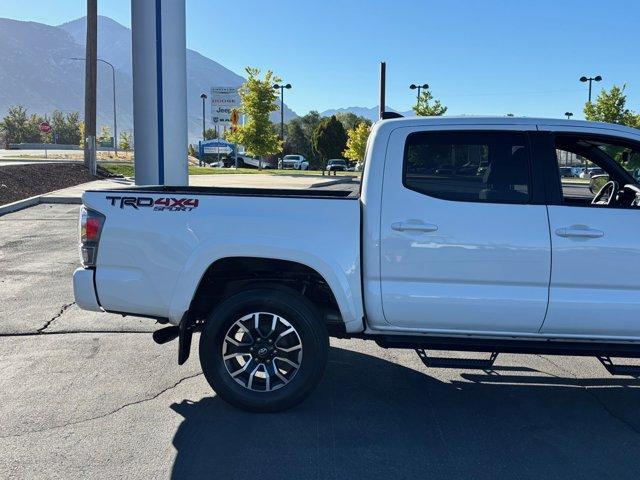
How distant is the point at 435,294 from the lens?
3807mm

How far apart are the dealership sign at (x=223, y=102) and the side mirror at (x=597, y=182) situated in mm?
43865

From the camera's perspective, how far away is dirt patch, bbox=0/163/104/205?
16.2 meters

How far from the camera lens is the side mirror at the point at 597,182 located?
512cm

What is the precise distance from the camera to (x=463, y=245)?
3758 mm

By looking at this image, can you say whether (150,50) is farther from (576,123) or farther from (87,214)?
(576,123)

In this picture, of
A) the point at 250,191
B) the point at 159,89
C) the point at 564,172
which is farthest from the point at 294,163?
the point at 564,172

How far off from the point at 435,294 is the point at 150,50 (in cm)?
579

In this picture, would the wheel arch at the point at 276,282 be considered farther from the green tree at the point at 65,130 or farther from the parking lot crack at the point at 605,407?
the green tree at the point at 65,130

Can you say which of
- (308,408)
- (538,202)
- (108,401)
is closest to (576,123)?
(538,202)

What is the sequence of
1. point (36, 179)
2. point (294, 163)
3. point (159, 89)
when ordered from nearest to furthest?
point (159, 89)
point (36, 179)
point (294, 163)

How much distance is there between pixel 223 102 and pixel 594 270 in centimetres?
4636

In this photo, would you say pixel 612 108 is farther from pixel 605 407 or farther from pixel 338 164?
pixel 605 407

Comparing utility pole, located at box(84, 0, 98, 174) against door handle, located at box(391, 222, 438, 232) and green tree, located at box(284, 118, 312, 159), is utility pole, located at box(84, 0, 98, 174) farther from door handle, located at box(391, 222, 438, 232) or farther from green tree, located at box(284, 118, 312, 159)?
green tree, located at box(284, 118, 312, 159)

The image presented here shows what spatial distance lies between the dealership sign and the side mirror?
43.9 m
